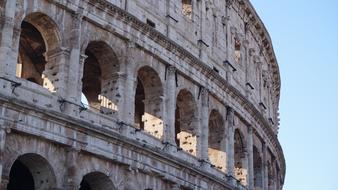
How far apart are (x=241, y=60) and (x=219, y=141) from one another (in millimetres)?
5199

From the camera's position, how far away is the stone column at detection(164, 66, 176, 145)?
23516 millimetres

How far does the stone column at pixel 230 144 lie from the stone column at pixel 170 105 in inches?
149

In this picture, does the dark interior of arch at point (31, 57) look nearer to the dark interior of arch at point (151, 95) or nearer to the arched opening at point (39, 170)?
the dark interior of arch at point (151, 95)

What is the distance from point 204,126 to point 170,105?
2.13m

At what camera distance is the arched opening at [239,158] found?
28.7 m

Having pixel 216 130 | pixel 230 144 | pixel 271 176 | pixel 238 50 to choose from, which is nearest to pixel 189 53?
pixel 216 130

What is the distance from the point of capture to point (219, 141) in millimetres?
27078

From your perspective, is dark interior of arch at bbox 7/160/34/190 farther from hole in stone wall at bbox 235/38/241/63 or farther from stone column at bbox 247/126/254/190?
hole in stone wall at bbox 235/38/241/63

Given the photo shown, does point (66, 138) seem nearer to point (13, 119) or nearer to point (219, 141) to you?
point (13, 119)

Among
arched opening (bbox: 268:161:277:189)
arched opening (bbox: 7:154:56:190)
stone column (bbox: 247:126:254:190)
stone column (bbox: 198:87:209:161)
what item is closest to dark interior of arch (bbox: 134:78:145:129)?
stone column (bbox: 198:87:209:161)

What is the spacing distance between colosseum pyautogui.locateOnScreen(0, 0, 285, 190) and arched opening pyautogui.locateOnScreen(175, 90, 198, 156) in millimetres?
37

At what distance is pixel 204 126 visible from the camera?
83.8 feet

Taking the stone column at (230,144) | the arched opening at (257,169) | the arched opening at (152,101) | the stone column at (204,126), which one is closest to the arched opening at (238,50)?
the stone column at (230,144)

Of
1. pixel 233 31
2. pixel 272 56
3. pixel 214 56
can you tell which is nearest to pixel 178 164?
pixel 214 56
